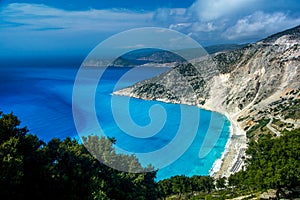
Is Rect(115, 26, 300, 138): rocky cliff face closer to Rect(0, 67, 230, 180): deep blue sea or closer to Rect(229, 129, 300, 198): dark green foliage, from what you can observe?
Rect(0, 67, 230, 180): deep blue sea

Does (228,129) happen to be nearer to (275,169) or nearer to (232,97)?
(232,97)

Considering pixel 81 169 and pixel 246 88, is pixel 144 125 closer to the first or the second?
pixel 246 88

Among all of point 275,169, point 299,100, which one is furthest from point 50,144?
point 299,100

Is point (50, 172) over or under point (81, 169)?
under

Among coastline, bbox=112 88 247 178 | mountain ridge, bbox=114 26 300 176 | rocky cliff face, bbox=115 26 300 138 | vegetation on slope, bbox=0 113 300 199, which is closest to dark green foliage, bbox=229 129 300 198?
vegetation on slope, bbox=0 113 300 199

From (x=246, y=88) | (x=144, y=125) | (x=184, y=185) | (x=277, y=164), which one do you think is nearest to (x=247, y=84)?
(x=246, y=88)

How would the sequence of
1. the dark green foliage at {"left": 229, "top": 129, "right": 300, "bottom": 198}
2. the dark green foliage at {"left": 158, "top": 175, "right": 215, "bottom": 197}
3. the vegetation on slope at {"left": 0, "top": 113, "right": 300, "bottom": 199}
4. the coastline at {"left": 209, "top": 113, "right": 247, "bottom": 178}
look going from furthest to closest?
the coastline at {"left": 209, "top": 113, "right": 247, "bottom": 178} < the dark green foliage at {"left": 158, "top": 175, "right": 215, "bottom": 197} < the dark green foliage at {"left": 229, "top": 129, "right": 300, "bottom": 198} < the vegetation on slope at {"left": 0, "top": 113, "right": 300, "bottom": 199}
